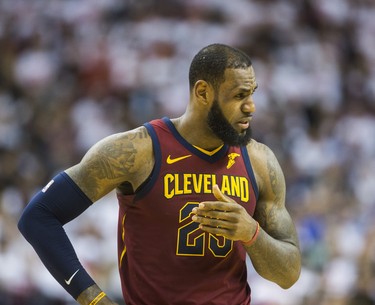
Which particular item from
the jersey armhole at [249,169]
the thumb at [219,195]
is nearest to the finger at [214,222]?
the thumb at [219,195]

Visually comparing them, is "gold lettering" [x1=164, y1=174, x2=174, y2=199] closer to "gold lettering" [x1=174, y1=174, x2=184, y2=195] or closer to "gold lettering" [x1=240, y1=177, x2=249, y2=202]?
"gold lettering" [x1=174, y1=174, x2=184, y2=195]

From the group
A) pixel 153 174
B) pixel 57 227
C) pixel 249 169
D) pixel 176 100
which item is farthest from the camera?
pixel 176 100

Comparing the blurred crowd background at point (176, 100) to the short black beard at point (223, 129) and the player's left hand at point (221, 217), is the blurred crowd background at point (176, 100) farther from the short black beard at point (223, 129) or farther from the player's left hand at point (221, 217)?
the player's left hand at point (221, 217)

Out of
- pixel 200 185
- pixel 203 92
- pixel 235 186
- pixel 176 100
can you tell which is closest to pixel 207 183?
pixel 200 185

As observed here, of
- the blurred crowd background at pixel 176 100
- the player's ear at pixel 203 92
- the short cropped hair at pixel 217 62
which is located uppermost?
the short cropped hair at pixel 217 62

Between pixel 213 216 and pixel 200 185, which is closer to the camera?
pixel 213 216

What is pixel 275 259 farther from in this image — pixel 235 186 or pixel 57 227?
pixel 57 227

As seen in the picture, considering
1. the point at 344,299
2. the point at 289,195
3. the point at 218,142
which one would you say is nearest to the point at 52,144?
the point at 289,195

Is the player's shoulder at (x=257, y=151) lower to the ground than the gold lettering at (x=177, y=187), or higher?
higher

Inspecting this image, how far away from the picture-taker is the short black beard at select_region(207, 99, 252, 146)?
561 cm

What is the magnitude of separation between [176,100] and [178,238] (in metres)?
8.16

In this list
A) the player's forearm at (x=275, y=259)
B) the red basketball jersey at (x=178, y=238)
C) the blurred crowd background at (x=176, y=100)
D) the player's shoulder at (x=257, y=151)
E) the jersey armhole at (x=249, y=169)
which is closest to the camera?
the player's forearm at (x=275, y=259)

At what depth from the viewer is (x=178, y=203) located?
18.4ft

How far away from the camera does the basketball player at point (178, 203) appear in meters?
5.50
